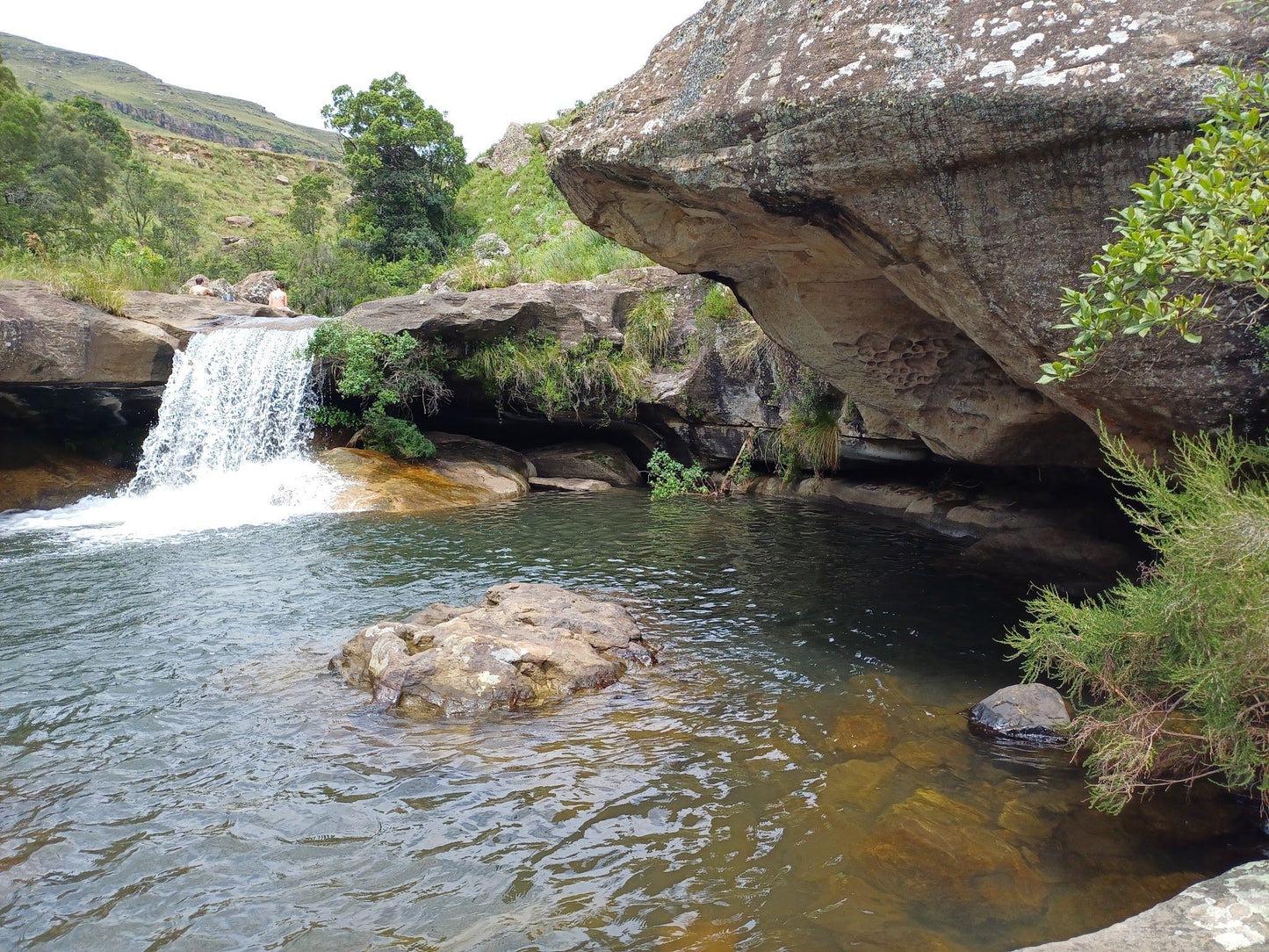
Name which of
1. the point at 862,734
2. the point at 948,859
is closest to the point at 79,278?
the point at 862,734

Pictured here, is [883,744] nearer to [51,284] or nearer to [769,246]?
[769,246]

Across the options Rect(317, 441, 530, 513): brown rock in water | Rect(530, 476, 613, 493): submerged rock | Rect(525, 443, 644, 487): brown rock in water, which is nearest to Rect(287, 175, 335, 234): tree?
Rect(525, 443, 644, 487): brown rock in water

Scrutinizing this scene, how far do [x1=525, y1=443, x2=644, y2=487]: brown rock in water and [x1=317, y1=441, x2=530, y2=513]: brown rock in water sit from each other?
30.2 inches

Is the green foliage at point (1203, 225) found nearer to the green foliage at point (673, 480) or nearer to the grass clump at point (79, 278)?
the green foliage at point (673, 480)

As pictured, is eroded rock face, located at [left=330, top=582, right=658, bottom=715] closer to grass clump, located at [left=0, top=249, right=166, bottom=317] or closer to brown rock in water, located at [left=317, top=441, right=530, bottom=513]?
brown rock in water, located at [left=317, top=441, right=530, bottom=513]

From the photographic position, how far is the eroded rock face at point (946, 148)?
386cm

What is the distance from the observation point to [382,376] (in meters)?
15.1

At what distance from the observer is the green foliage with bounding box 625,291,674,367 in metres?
15.7

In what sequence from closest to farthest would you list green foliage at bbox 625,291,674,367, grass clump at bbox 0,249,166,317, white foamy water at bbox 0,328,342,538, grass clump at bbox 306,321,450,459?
white foamy water at bbox 0,328,342,538 < grass clump at bbox 0,249,166,317 < grass clump at bbox 306,321,450,459 < green foliage at bbox 625,291,674,367

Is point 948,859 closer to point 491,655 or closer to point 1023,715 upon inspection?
point 1023,715

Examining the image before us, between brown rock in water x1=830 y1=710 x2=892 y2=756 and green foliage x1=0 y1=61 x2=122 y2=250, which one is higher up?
green foliage x1=0 y1=61 x2=122 y2=250

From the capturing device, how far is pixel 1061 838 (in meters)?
3.50

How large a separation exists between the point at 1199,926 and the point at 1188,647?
1322mm

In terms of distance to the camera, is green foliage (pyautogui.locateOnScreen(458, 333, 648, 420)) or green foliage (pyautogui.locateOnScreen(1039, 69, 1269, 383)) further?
green foliage (pyautogui.locateOnScreen(458, 333, 648, 420))
